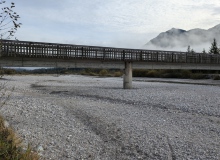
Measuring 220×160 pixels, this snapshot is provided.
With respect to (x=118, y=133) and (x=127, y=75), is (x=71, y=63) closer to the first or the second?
(x=127, y=75)

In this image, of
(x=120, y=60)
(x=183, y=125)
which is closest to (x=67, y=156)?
(x=183, y=125)

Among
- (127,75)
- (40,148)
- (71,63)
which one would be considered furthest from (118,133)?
(127,75)

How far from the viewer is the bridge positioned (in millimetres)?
28369

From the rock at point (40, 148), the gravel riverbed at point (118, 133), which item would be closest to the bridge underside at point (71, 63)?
the gravel riverbed at point (118, 133)

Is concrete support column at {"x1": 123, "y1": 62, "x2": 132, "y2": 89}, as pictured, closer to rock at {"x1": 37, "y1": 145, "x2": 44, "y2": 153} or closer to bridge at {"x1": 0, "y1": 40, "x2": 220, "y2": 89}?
bridge at {"x1": 0, "y1": 40, "x2": 220, "y2": 89}

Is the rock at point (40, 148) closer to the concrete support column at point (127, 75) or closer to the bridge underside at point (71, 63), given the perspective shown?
the bridge underside at point (71, 63)

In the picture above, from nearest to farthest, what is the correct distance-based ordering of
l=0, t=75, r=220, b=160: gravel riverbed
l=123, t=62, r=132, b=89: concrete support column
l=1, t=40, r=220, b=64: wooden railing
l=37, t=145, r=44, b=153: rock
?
l=37, t=145, r=44, b=153: rock
l=0, t=75, r=220, b=160: gravel riverbed
l=1, t=40, r=220, b=64: wooden railing
l=123, t=62, r=132, b=89: concrete support column

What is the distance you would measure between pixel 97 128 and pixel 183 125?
4863mm

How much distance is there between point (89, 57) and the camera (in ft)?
115

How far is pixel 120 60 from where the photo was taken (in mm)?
38031

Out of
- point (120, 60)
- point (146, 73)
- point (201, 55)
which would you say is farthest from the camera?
point (146, 73)

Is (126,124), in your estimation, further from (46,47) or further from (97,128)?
(46,47)

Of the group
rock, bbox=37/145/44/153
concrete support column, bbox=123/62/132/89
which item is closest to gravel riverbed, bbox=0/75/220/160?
rock, bbox=37/145/44/153

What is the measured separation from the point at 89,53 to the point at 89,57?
55cm
